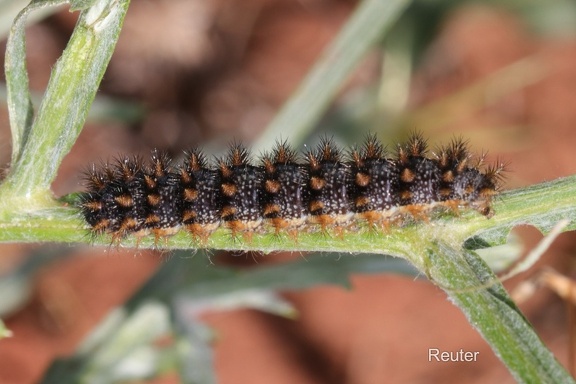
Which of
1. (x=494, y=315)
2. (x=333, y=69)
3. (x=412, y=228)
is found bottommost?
(x=494, y=315)

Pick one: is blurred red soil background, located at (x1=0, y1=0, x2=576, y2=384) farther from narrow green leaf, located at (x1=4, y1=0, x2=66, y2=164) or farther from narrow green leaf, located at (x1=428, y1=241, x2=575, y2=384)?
narrow green leaf, located at (x1=428, y1=241, x2=575, y2=384)

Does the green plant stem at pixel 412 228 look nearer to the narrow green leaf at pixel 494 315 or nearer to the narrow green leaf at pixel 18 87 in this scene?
the narrow green leaf at pixel 494 315

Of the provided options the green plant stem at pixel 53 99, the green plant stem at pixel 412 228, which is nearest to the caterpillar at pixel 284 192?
the green plant stem at pixel 412 228

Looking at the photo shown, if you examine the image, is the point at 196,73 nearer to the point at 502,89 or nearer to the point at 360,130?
the point at 360,130

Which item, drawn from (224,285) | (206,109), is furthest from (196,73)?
(224,285)

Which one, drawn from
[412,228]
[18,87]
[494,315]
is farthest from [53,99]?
[494,315]

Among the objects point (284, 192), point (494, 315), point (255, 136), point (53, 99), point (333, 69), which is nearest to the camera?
point (494, 315)

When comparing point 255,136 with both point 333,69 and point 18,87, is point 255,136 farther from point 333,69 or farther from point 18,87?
point 18,87

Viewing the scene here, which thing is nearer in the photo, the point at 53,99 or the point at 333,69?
the point at 53,99
